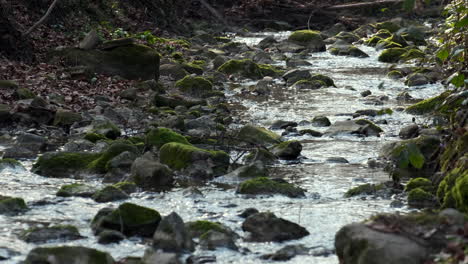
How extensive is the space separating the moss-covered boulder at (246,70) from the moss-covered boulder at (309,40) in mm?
5106

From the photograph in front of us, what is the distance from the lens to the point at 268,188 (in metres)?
7.01

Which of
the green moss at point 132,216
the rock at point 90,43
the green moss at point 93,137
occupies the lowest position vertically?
the green moss at point 93,137

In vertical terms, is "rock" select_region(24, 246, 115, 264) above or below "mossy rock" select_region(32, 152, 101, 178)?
above

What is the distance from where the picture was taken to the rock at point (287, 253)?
518 centimetres

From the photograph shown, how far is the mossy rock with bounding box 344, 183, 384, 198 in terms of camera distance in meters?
6.90

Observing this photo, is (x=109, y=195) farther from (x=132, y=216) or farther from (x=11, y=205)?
(x=132, y=216)

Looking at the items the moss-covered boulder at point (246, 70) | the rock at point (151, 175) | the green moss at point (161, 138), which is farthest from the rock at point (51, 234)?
the moss-covered boulder at point (246, 70)

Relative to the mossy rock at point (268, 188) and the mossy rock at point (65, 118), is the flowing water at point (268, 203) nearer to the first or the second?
the mossy rock at point (268, 188)

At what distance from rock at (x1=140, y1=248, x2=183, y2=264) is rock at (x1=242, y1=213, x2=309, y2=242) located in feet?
2.83

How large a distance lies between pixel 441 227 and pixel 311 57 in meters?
15.5

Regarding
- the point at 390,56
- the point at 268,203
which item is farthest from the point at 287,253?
the point at 390,56

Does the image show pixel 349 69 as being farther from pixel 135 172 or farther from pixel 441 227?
pixel 441 227

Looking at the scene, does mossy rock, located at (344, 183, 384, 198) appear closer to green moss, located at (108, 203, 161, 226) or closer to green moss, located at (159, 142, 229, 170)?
green moss, located at (159, 142, 229, 170)

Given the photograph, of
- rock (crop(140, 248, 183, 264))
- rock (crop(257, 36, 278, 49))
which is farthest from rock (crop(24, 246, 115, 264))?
rock (crop(257, 36, 278, 49))
